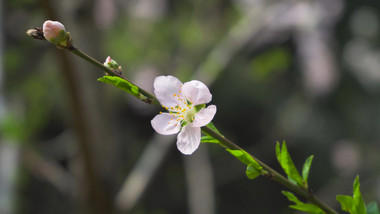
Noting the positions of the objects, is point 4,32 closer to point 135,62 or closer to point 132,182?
point 132,182

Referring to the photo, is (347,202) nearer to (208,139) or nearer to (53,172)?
(208,139)

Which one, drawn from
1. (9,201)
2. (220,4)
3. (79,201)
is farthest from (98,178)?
(220,4)

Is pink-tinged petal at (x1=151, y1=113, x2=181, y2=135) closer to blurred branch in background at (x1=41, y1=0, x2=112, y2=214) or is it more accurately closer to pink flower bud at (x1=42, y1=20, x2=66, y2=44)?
pink flower bud at (x1=42, y1=20, x2=66, y2=44)

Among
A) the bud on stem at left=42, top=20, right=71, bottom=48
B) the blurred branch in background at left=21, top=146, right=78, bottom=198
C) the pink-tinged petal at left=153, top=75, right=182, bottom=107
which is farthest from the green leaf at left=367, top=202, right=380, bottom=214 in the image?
the blurred branch in background at left=21, top=146, right=78, bottom=198

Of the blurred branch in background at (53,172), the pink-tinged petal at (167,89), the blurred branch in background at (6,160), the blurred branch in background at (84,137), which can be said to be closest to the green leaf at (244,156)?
the pink-tinged petal at (167,89)

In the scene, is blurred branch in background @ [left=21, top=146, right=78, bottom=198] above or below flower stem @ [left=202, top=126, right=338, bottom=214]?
below

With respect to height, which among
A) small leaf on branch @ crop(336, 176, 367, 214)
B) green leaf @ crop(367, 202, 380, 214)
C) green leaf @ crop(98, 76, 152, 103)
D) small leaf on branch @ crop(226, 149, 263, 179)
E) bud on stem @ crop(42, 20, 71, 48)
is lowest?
green leaf @ crop(367, 202, 380, 214)
